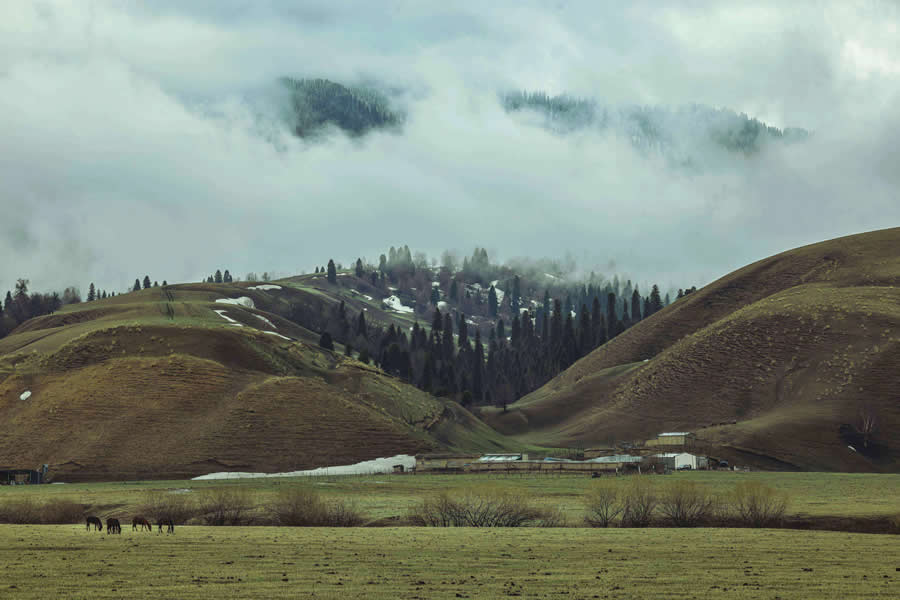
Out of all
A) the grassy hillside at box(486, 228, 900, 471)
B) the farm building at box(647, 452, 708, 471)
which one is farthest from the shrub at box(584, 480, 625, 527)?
the grassy hillside at box(486, 228, 900, 471)

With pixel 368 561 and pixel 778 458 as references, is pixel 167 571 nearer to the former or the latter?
pixel 368 561

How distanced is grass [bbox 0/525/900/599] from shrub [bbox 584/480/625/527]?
6.42m

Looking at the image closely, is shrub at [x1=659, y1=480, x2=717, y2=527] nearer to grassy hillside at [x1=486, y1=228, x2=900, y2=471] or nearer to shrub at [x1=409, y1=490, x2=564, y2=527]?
shrub at [x1=409, y1=490, x2=564, y2=527]

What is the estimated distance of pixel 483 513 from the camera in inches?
2489

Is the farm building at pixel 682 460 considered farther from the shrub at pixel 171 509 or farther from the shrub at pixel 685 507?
the shrub at pixel 171 509

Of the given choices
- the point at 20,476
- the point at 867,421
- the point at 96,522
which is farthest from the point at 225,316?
the point at 96,522

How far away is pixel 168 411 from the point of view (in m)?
119

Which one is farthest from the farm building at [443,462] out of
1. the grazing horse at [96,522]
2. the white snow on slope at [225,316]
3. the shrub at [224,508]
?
the white snow on slope at [225,316]

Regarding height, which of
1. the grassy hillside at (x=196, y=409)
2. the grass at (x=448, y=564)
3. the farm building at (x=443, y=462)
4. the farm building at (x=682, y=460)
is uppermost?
the grassy hillside at (x=196, y=409)

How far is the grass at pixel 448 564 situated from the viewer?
33469mm

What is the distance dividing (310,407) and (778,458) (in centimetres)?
6258

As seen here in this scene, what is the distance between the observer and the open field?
6981 centimetres

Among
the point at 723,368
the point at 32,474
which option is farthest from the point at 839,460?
the point at 32,474

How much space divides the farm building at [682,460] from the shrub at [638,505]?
5576 centimetres
